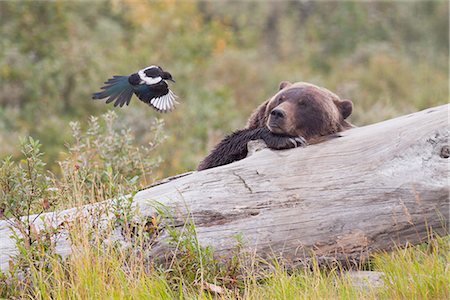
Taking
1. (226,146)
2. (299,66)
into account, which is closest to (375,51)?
(299,66)

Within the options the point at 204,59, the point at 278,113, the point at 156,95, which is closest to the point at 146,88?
the point at 156,95

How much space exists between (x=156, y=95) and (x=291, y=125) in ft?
3.68

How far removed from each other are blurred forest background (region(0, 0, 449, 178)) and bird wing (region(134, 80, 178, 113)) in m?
3.79

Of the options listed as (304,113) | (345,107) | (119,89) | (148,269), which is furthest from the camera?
(345,107)

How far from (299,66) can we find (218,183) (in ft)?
68.5

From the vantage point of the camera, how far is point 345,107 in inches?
249

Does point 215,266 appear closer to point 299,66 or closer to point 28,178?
point 28,178

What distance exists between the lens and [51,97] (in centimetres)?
1762

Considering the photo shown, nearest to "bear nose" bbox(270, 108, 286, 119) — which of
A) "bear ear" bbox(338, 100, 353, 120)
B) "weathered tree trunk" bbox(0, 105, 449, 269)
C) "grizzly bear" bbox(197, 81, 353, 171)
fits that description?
"grizzly bear" bbox(197, 81, 353, 171)

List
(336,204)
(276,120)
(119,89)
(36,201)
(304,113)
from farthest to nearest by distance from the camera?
(119,89), (304,113), (276,120), (36,201), (336,204)

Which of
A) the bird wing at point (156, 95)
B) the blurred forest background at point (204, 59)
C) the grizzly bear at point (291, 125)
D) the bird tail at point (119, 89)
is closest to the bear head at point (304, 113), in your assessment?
the grizzly bear at point (291, 125)

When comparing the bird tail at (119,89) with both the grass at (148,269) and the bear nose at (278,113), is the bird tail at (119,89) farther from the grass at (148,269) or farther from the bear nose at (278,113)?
the bear nose at (278,113)

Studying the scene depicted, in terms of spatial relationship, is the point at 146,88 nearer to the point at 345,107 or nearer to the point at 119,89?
the point at 119,89

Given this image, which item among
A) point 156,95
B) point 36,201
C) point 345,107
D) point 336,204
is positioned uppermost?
point 156,95
